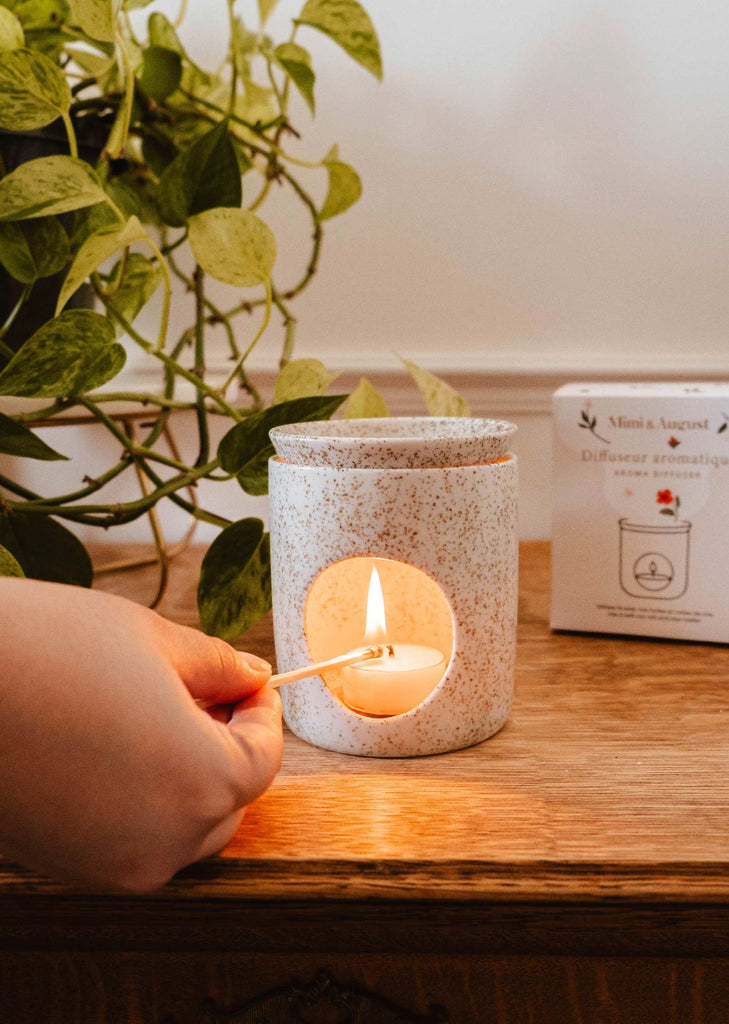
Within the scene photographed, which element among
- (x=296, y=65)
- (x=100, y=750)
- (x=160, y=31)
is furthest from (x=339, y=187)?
(x=100, y=750)

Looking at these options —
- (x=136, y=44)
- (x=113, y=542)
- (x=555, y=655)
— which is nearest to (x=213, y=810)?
(x=555, y=655)

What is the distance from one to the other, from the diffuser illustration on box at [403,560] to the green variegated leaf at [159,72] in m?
0.36

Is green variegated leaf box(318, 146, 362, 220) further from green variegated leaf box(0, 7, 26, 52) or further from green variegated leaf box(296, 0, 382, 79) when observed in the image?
green variegated leaf box(0, 7, 26, 52)

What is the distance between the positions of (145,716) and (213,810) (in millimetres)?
50

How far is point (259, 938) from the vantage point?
0.39 metres

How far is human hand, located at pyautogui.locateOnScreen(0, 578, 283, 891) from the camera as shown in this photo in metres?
0.31

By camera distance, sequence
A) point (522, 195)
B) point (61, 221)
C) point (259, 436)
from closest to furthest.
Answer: point (259, 436), point (61, 221), point (522, 195)

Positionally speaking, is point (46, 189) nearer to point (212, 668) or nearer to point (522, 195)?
point (212, 668)

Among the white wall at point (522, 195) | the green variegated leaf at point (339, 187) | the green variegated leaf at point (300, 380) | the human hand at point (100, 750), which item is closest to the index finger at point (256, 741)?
the human hand at point (100, 750)

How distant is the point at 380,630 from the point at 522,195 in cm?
61

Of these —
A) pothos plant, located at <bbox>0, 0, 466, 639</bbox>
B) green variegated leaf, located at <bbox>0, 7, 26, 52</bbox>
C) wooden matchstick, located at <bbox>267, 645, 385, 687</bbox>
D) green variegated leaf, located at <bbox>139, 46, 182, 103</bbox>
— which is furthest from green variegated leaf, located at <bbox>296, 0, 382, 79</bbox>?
wooden matchstick, located at <bbox>267, 645, 385, 687</bbox>

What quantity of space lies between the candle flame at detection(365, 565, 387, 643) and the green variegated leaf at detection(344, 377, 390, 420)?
0.16 m

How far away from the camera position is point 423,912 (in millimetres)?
365

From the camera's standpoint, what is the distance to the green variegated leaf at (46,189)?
47cm
